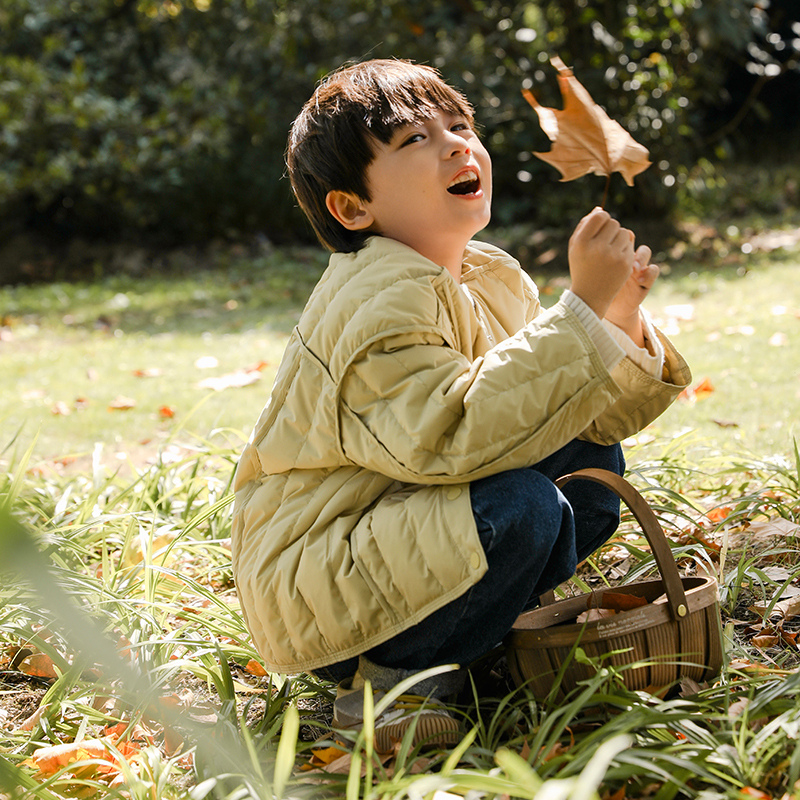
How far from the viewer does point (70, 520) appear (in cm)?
227

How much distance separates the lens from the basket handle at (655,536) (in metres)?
1.39

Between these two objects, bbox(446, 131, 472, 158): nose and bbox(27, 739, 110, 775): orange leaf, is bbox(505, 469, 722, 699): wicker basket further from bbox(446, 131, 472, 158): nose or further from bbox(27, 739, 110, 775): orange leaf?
bbox(27, 739, 110, 775): orange leaf

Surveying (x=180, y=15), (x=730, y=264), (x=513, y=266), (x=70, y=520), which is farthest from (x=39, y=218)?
(x=513, y=266)

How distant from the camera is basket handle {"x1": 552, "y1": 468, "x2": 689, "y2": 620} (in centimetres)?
139

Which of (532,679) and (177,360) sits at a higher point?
(532,679)

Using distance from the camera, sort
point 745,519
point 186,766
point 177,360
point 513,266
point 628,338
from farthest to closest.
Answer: point 177,360, point 745,519, point 513,266, point 628,338, point 186,766

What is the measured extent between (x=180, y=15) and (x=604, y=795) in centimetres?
810

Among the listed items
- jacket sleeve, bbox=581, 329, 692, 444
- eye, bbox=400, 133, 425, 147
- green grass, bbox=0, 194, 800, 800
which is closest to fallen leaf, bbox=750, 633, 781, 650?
green grass, bbox=0, 194, 800, 800

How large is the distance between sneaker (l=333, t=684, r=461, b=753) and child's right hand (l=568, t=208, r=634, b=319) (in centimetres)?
70

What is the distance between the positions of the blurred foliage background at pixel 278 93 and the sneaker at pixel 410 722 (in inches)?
203

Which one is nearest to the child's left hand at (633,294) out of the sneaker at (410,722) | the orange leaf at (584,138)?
the orange leaf at (584,138)

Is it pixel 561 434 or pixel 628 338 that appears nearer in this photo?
pixel 561 434

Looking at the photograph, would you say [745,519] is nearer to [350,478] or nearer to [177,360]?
[350,478]

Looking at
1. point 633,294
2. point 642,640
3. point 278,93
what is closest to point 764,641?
point 642,640
